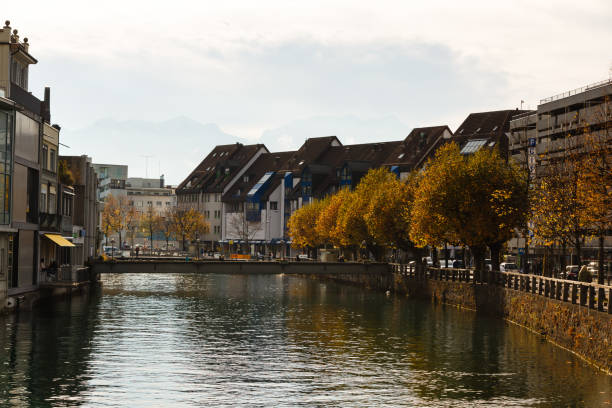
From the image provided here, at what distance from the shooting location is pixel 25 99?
8106 centimetres

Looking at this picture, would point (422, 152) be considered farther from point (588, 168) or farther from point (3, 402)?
point (3, 402)

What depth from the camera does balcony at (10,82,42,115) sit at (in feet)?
255

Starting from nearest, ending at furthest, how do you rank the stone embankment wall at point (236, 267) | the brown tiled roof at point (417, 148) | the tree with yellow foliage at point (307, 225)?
the stone embankment wall at point (236, 267), the tree with yellow foliage at point (307, 225), the brown tiled roof at point (417, 148)

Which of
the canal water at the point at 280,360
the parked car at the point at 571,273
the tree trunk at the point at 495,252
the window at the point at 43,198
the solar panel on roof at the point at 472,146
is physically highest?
the solar panel on roof at the point at 472,146

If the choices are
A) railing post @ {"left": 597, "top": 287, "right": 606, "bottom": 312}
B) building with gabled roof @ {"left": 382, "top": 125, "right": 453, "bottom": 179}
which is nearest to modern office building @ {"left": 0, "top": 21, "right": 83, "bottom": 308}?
railing post @ {"left": 597, "top": 287, "right": 606, "bottom": 312}

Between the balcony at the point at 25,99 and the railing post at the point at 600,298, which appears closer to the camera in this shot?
the railing post at the point at 600,298

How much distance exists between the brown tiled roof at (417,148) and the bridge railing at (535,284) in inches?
2395

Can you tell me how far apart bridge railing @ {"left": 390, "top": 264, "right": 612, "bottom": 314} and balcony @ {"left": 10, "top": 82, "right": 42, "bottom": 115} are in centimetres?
3855

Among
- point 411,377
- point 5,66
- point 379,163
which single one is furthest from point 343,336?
point 379,163

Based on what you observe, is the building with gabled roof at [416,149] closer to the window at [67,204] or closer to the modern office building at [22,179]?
the window at [67,204]

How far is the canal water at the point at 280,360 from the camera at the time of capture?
39156mm

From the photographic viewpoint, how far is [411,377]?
44.7m

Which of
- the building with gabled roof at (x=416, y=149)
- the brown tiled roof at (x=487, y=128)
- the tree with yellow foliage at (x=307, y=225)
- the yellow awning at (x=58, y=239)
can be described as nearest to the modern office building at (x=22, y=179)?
the yellow awning at (x=58, y=239)

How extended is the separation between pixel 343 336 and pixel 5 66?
35519 mm
